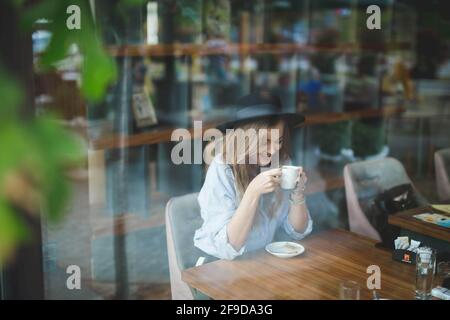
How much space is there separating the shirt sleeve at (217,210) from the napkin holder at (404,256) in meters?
0.54

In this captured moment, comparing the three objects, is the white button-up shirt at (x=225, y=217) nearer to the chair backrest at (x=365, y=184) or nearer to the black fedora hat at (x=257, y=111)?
the black fedora hat at (x=257, y=111)

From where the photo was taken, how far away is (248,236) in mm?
2162

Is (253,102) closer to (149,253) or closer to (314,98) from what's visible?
(149,253)

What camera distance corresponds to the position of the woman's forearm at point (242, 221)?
6.93ft

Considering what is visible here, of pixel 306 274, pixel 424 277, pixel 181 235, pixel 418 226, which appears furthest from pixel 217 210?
pixel 418 226

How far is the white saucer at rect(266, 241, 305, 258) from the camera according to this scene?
2094 mm

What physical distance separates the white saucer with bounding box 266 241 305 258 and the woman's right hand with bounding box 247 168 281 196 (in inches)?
7.9

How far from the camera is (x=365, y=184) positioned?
314cm

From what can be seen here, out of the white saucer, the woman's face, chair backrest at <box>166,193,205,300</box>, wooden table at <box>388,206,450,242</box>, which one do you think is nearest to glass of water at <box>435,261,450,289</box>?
wooden table at <box>388,206,450,242</box>

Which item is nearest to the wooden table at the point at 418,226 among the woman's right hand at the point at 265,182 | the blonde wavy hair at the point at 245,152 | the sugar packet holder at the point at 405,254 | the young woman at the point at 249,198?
the sugar packet holder at the point at 405,254

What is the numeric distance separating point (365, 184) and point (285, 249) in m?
1.13

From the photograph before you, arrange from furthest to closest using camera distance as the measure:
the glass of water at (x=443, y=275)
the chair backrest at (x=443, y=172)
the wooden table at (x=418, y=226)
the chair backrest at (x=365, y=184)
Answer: the chair backrest at (x=443, y=172)
the chair backrest at (x=365, y=184)
the wooden table at (x=418, y=226)
the glass of water at (x=443, y=275)

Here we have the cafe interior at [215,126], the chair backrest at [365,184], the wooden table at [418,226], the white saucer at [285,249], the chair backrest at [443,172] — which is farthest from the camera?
the chair backrest at [443,172]
